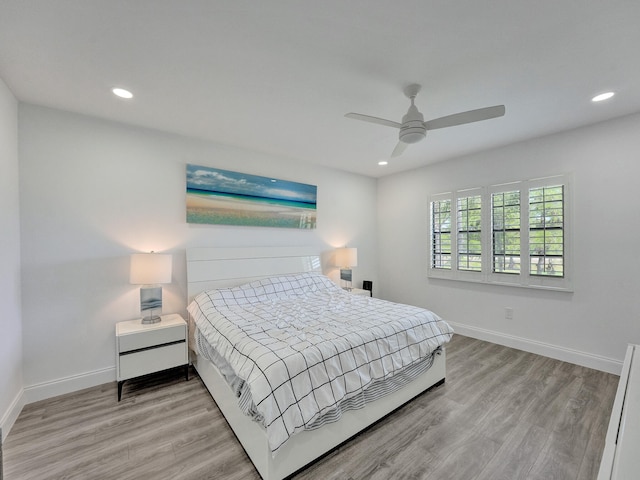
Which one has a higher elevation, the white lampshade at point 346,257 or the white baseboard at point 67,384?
the white lampshade at point 346,257

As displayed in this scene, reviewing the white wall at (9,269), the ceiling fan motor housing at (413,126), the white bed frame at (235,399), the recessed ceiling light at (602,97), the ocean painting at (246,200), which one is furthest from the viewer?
the ocean painting at (246,200)

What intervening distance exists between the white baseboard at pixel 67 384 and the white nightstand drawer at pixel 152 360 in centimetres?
53

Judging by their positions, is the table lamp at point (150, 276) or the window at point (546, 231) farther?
the window at point (546, 231)

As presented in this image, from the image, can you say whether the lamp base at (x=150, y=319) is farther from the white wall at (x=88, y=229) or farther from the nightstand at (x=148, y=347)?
the white wall at (x=88, y=229)

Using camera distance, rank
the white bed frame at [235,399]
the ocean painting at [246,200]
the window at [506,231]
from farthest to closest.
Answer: the window at [506,231]
the ocean painting at [246,200]
the white bed frame at [235,399]

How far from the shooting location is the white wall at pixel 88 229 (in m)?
2.45

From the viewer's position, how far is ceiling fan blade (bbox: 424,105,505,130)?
1.88 m

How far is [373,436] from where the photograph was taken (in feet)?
6.48

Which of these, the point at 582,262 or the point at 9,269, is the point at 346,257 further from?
the point at 9,269

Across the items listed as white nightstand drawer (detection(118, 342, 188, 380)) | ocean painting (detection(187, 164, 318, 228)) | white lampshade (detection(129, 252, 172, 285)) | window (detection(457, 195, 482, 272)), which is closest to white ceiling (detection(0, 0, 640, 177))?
ocean painting (detection(187, 164, 318, 228))

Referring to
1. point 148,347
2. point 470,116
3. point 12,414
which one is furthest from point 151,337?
point 470,116

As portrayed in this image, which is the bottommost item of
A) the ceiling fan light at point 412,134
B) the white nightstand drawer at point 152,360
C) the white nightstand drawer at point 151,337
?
the white nightstand drawer at point 152,360

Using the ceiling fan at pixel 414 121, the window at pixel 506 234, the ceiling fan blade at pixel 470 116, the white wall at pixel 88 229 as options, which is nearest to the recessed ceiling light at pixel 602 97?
the window at pixel 506 234

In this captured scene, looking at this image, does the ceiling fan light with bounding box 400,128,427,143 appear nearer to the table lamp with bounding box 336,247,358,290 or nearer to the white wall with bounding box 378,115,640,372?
the white wall with bounding box 378,115,640,372
